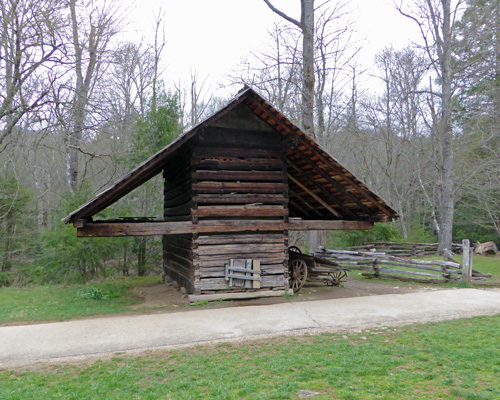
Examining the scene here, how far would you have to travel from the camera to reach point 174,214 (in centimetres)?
1205

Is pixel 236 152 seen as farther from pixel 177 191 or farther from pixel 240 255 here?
pixel 240 255

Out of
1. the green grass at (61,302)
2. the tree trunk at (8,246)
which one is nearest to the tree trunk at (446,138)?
the green grass at (61,302)

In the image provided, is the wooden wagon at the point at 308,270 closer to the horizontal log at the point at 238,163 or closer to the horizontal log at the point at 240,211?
the horizontal log at the point at 240,211

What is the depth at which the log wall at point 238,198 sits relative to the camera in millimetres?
9570

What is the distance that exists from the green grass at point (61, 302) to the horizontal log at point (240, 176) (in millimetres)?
3796

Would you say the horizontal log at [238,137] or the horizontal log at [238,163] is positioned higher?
the horizontal log at [238,137]

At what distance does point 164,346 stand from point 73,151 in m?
13.5

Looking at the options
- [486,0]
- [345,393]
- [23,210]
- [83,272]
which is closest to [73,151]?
[23,210]

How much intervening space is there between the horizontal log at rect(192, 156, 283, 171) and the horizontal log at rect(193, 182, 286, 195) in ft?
1.41

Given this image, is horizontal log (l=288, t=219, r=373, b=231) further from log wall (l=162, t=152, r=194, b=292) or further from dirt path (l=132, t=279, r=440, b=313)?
log wall (l=162, t=152, r=194, b=292)

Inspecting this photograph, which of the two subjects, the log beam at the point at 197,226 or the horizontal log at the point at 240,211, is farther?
the horizontal log at the point at 240,211

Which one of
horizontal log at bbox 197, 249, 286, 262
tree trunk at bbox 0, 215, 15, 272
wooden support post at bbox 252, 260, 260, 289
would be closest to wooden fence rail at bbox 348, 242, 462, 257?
horizontal log at bbox 197, 249, 286, 262

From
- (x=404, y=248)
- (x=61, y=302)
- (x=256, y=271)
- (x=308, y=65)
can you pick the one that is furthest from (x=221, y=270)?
(x=404, y=248)

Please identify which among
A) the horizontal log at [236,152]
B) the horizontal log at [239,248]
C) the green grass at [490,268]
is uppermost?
the horizontal log at [236,152]
